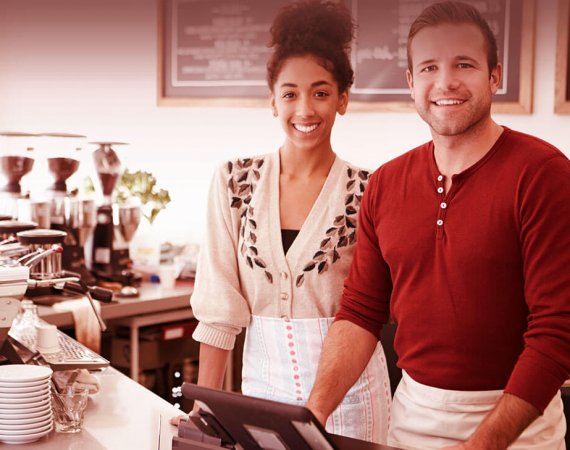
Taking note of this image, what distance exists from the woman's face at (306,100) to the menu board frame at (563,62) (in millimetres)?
1125

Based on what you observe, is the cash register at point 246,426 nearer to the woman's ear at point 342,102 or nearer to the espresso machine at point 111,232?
the woman's ear at point 342,102

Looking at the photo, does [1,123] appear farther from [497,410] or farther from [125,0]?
[497,410]

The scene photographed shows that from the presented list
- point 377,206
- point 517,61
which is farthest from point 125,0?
point 377,206

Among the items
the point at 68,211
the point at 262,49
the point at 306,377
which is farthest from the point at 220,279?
the point at 262,49

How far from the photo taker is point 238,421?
1.23m

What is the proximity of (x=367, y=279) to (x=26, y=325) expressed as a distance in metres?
1.00

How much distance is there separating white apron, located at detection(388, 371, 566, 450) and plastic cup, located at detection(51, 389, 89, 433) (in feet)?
2.22

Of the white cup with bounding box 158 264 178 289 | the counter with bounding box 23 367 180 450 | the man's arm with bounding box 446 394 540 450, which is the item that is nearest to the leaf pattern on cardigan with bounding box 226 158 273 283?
the counter with bounding box 23 367 180 450

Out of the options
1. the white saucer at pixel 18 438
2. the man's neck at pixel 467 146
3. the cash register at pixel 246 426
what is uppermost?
the man's neck at pixel 467 146

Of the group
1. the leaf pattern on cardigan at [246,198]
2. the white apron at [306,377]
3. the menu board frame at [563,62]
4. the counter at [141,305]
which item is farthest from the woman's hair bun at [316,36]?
the counter at [141,305]

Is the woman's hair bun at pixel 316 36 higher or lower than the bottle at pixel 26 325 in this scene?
higher

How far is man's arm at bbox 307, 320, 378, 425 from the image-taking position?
1.74 meters

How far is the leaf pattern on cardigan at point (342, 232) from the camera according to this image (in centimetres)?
189

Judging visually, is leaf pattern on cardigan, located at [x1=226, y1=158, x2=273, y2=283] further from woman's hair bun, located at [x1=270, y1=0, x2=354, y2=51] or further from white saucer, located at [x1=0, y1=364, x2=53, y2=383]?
white saucer, located at [x1=0, y1=364, x2=53, y2=383]
